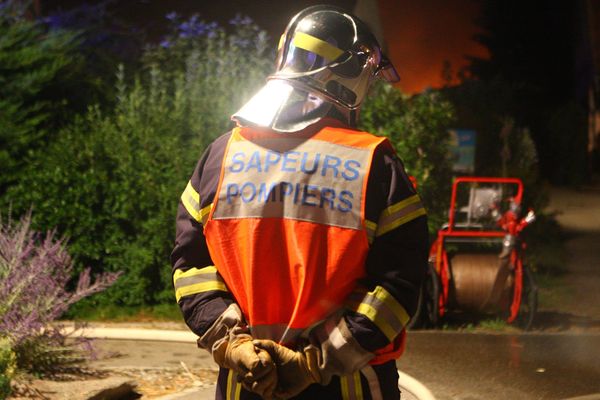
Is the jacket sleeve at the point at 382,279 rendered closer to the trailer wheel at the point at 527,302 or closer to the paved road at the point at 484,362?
the paved road at the point at 484,362

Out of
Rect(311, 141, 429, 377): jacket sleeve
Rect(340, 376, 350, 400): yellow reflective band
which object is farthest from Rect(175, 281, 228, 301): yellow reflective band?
Rect(340, 376, 350, 400): yellow reflective band

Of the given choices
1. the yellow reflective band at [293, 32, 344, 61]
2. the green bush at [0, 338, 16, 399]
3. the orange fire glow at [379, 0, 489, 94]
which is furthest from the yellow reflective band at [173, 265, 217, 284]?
the orange fire glow at [379, 0, 489, 94]

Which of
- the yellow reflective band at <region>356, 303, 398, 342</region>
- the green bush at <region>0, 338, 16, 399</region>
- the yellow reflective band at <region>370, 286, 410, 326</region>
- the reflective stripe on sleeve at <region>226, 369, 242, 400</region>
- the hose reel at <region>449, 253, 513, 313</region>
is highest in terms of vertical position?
the yellow reflective band at <region>370, 286, 410, 326</region>

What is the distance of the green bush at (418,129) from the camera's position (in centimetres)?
885

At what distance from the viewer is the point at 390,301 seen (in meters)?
2.57

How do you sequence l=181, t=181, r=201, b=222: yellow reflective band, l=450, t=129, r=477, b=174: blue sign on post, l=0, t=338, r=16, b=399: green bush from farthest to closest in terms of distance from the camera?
l=450, t=129, r=477, b=174: blue sign on post, l=0, t=338, r=16, b=399: green bush, l=181, t=181, r=201, b=222: yellow reflective band

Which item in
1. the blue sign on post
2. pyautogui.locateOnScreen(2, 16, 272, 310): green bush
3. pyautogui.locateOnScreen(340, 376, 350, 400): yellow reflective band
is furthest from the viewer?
the blue sign on post

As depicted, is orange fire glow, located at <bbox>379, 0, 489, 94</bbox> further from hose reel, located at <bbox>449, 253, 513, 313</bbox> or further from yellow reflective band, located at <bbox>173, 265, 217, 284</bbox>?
yellow reflective band, located at <bbox>173, 265, 217, 284</bbox>

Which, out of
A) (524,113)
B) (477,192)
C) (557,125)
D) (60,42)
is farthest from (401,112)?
(524,113)

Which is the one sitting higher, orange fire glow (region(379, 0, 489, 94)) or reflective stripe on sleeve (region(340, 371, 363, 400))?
orange fire glow (region(379, 0, 489, 94))

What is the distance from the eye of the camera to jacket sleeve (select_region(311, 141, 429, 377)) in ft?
8.34

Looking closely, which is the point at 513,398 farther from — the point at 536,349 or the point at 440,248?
the point at 440,248

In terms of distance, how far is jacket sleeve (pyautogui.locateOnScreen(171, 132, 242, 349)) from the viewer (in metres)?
2.67

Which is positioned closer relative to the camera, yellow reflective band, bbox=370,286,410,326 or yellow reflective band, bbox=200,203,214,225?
yellow reflective band, bbox=370,286,410,326
